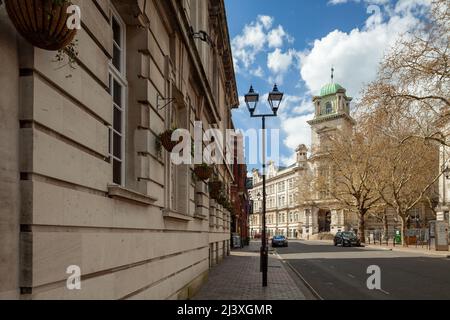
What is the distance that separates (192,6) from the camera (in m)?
14.6

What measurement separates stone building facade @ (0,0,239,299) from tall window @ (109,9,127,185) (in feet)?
0.05

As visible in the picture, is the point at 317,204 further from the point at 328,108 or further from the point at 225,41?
the point at 225,41

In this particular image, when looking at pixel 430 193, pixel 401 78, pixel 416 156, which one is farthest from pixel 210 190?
pixel 430 193

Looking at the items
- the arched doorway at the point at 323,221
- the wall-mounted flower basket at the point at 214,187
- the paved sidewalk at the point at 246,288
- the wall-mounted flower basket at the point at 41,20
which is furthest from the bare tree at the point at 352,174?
the wall-mounted flower basket at the point at 41,20

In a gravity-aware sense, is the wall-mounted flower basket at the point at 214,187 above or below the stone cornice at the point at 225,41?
below

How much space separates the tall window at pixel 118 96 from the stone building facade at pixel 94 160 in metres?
0.02

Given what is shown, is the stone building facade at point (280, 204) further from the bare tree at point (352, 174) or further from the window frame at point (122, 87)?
the window frame at point (122, 87)

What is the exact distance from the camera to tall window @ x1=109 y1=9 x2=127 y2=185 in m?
6.54

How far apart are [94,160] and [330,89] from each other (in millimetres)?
112568

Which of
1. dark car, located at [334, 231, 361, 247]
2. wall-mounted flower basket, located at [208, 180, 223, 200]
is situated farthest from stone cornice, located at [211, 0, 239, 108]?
dark car, located at [334, 231, 361, 247]

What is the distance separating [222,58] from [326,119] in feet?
287

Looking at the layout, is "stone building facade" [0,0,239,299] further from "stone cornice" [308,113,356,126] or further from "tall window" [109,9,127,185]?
"stone cornice" [308,113,356,126]

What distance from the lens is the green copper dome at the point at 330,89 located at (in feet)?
366

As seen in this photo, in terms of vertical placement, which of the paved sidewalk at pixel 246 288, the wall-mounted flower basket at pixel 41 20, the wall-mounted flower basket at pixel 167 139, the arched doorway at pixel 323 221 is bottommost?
the arched doorway at pixel 323 221
